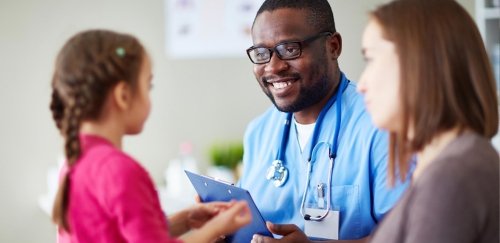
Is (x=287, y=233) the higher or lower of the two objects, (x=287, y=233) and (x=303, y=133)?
the lower

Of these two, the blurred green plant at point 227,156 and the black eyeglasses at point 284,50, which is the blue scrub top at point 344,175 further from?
the blurred green plant at point 227,156

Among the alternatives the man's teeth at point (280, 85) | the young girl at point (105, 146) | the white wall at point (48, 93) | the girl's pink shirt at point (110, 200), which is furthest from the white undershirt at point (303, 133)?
the white wall at point (48, 93)

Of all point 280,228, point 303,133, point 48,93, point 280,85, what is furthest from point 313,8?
point 48,93

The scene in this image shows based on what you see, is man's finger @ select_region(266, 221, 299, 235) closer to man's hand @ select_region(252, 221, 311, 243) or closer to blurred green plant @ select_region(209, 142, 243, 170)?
man's hand @ select_region(252, 221, 311, 243)

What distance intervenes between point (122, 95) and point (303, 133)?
81 cm

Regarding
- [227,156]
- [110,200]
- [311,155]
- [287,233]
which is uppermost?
[110,200]

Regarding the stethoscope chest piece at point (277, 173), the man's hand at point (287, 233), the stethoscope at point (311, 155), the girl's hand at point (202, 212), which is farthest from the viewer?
the stethoscope chest piece at point (277, 173)

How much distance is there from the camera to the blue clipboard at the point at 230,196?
145 centimetres

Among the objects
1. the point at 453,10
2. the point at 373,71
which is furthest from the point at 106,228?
the point at 453,10

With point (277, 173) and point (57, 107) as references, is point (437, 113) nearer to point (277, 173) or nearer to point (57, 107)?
point (57, 107)

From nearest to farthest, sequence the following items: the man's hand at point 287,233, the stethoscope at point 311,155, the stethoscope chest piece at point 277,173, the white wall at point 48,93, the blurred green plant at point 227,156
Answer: the man's hand at point 287,233 → the stethoscope at point 311,155 → the stethoscope chest piece at point 277,173 → the white wall at point 48,93 → the blurred green plant at point 227,156

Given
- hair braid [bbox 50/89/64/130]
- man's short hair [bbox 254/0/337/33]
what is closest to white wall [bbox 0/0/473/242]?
man's short hair [bbox 254/0/337/33]

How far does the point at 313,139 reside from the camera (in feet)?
5.94

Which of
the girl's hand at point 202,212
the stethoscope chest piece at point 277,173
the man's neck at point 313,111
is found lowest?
the stethoscope chest piece at point 277,173
